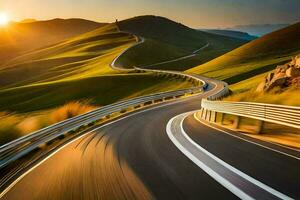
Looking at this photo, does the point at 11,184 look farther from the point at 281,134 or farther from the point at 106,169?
the point at 281,134

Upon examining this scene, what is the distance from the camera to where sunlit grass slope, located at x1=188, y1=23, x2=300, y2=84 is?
63.7m

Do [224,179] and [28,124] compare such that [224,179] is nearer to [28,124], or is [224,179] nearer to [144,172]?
[144,172]

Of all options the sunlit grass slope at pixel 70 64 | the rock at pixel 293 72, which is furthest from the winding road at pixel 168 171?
the sunlit grass slope at pixel 70 64

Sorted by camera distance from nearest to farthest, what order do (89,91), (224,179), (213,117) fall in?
(224,179)
(213,117)
(89,91)

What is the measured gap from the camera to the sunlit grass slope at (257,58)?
6375 cm

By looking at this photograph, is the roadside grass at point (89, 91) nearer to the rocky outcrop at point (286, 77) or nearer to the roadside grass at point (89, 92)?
the roadside grass at point (89, 92)

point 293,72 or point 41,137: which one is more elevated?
point 293,72

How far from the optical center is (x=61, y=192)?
7.27 meters

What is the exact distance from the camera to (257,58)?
77.6 meters

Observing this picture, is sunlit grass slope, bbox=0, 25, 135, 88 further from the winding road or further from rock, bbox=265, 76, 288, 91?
the winding road

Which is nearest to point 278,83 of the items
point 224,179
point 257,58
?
point 224,179

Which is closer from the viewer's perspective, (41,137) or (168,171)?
(168,171)

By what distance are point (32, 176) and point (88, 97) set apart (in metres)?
41.6

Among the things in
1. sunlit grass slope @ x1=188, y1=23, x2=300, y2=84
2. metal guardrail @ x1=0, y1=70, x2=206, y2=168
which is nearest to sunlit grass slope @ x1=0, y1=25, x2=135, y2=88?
sunlit grass slope @ x1=188, y1=23, x2=300, y2=84
